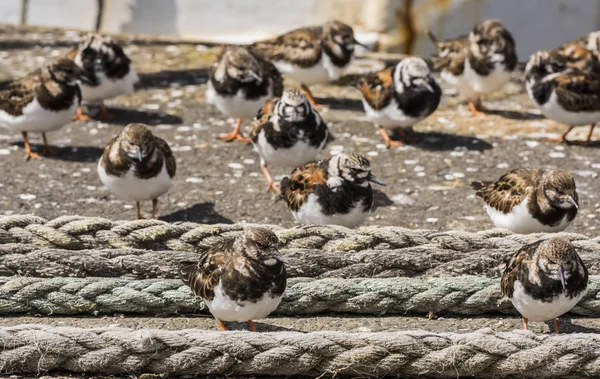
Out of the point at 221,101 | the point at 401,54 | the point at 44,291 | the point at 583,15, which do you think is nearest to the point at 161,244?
the point at 44,291

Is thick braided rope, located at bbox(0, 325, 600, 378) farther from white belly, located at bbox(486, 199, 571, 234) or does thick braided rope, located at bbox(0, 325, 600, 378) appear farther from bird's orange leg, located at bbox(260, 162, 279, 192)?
bird's orange leg, located at bbox(260, 162, 279, 192)

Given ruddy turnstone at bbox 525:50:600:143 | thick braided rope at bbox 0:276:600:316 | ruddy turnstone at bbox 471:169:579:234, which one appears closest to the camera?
thick braided rope at bbox 0:276:600:316

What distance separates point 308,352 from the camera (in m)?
4.16

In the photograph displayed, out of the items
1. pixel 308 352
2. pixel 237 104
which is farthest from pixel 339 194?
pixel 237 104

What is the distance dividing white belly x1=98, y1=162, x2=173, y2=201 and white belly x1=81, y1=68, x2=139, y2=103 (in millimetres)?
2317

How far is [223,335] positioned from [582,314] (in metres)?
2.01

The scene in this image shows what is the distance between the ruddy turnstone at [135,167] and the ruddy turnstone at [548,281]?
2.77m

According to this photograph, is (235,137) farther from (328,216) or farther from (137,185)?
(328,216)

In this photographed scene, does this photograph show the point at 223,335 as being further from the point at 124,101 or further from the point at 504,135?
the point at 124,101

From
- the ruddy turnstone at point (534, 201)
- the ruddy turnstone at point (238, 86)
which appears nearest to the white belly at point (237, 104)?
the ruddy turnstone at point (238, 86)

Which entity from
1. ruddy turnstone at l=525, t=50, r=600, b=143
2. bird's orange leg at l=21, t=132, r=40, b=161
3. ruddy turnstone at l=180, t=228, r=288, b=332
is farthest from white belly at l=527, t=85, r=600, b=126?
bird's orange leg at l=21, t=132, r=40, b=161

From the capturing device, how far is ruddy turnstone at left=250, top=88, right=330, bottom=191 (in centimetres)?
694

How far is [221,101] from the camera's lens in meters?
8.17

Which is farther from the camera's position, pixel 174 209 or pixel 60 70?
pixel 60 70
